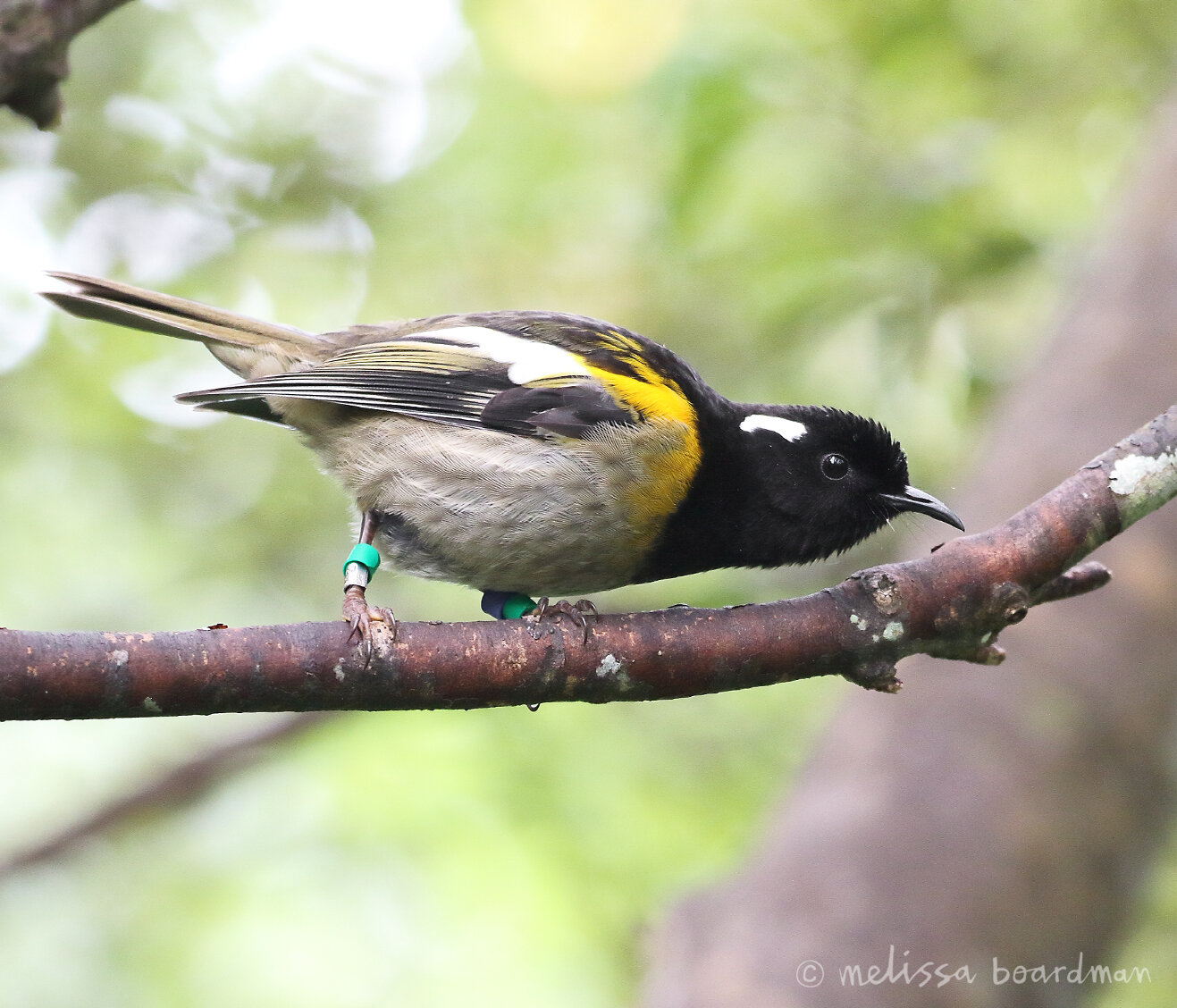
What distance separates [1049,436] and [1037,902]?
81.7 inches

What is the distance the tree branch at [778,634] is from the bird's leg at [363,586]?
34 mm

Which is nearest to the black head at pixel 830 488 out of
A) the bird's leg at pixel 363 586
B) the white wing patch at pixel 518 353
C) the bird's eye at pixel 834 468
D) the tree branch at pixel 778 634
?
the bird's eye at pixel 834 468

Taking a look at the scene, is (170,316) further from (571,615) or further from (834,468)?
(834,468)

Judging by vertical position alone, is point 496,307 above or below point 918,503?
above

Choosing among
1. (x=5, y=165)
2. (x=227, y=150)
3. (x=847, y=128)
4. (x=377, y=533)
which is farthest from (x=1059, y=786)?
(x=5, y=165)

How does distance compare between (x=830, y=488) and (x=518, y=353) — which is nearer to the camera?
(x=830, y=488)

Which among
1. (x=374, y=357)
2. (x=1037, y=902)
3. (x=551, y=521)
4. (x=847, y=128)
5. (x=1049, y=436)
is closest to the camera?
(x=551, y=521)

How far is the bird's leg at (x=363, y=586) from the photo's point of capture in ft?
8.09

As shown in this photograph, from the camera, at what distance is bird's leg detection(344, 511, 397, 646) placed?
247cm

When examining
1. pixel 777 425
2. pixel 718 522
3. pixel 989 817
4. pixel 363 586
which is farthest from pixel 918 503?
pixel 363 586

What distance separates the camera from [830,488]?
12.5ft

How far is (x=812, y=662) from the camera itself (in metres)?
2.70

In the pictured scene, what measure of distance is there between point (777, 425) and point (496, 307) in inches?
159

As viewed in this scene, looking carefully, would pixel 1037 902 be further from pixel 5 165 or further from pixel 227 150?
pixel 5 165
